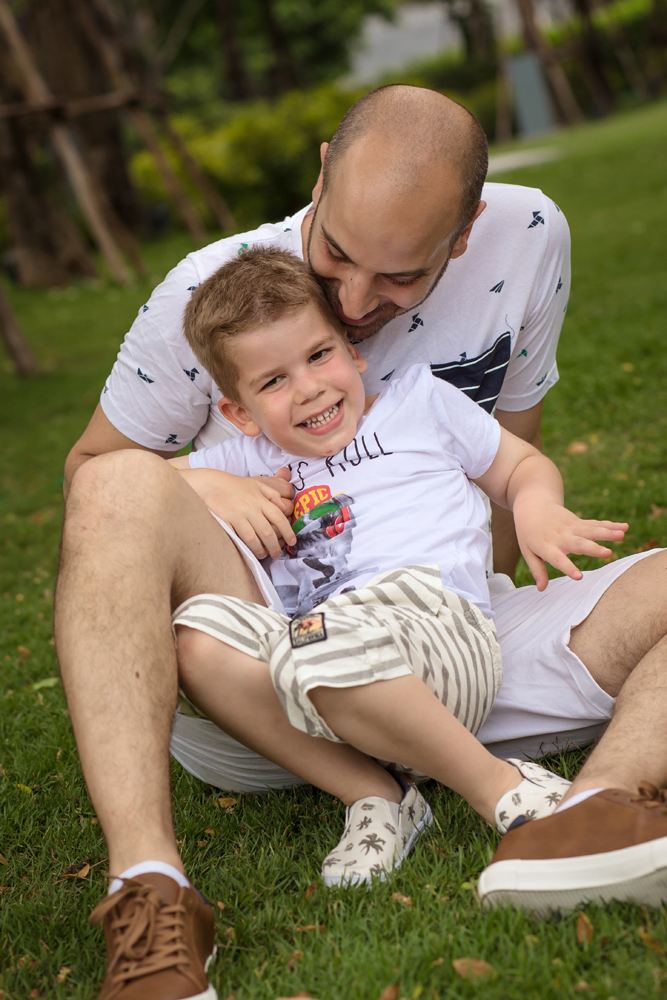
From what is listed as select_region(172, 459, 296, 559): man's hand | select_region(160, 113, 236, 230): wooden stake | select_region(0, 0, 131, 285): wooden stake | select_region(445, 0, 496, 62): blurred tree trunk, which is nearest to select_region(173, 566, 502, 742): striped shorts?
select_region(172, 459, 296, 559): man's hand

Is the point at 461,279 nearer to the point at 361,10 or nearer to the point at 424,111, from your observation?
the point at 424,111

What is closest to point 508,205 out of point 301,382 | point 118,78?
point 301,382

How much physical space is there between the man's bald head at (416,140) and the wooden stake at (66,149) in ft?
29.7

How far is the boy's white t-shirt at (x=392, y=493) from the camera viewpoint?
2.14 meters

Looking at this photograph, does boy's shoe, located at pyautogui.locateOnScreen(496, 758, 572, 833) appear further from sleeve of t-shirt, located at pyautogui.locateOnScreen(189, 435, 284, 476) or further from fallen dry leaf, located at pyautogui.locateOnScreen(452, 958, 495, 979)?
sleeve of t-shirt, located at pyautogui.locateOnScreen(189, 435, 284, 476)

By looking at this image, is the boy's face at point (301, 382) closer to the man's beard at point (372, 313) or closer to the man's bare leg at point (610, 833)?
the man's beard at point (372, 313)

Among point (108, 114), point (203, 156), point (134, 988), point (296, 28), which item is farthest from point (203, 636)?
point (296, 28)

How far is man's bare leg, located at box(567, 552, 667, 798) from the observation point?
Result: 178 cm

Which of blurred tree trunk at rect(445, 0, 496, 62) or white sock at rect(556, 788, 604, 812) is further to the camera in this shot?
blurred tree trunk at rect(445, 0, 496, 62)

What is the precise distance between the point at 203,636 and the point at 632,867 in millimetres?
856

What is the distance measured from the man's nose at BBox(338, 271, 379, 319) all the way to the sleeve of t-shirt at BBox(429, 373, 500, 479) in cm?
26

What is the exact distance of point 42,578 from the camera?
4.70 metres

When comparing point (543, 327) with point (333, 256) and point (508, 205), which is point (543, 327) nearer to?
point (508, 205)

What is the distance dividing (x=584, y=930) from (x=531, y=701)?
66 centimetres
